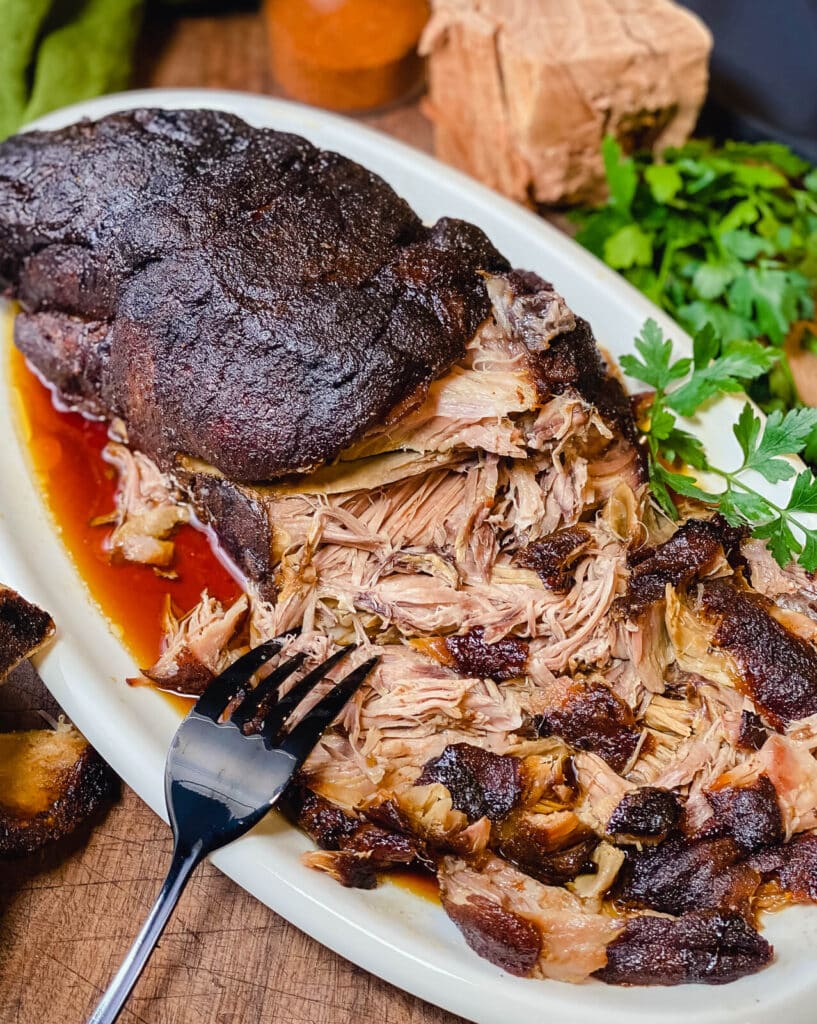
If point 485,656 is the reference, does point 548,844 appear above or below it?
below

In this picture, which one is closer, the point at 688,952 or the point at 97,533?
the point at 688,952

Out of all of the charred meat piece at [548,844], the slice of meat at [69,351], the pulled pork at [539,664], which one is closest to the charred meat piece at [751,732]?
the pulled pork at [539,664]

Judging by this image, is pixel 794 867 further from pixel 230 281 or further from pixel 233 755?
pixel 230 281

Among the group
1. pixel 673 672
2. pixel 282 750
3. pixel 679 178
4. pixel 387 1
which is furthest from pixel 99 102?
pixel 673 672

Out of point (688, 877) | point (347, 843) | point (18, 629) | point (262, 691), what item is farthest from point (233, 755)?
point (688, 877)

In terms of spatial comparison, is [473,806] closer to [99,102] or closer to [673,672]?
[673,672]

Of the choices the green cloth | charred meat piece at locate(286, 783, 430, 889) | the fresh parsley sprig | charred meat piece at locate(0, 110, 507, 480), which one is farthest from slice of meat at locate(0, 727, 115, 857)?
the green cloth
